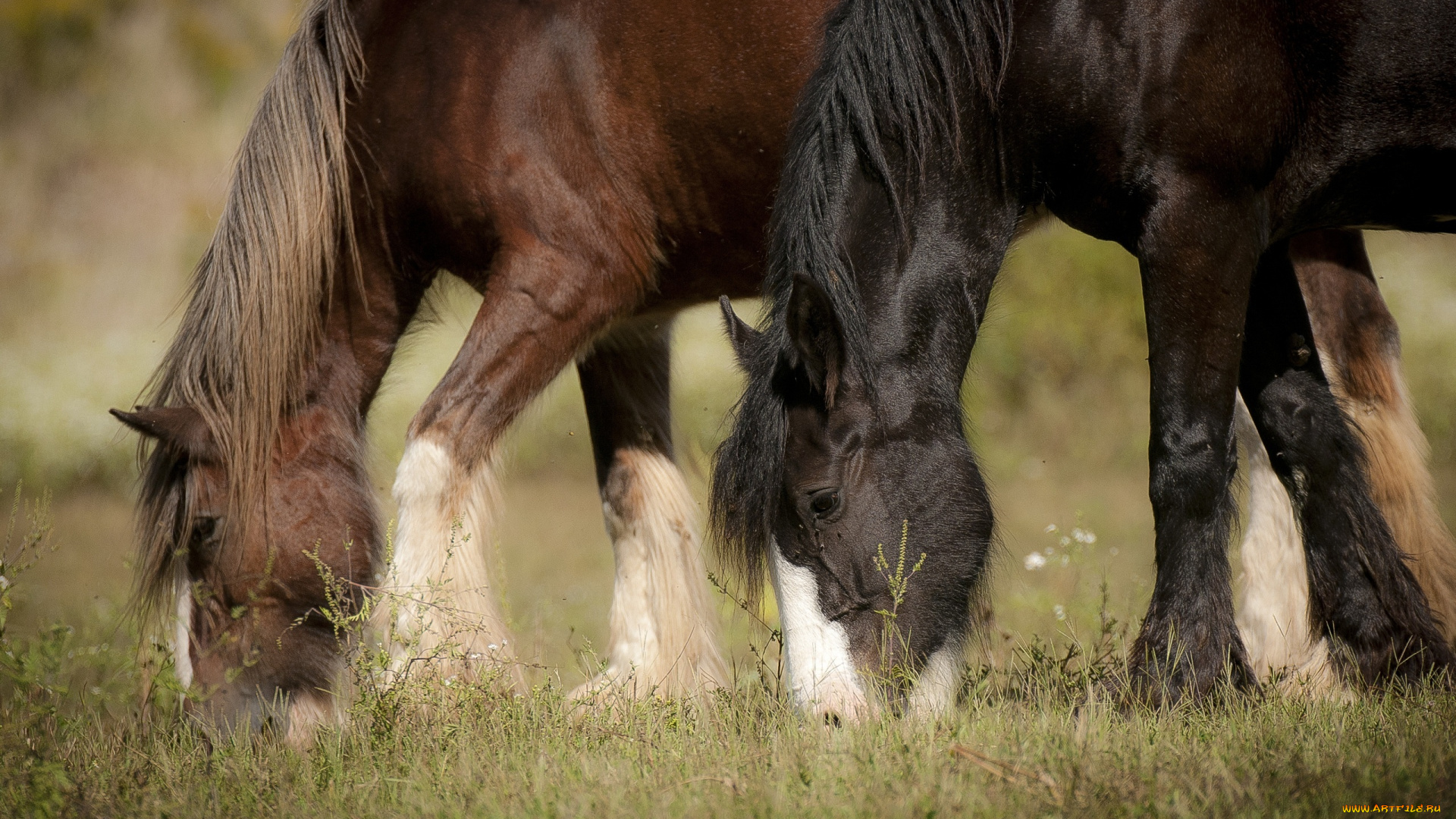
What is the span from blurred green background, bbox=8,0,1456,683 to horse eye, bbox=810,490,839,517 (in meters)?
0.50

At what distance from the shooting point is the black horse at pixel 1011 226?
9.40 ft

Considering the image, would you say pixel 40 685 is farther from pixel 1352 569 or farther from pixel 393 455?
pixel 393 455

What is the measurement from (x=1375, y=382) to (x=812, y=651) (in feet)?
8.80

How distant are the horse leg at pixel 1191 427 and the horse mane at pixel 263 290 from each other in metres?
2.70

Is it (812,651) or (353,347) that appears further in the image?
(353,347)

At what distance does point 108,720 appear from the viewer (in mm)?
3777

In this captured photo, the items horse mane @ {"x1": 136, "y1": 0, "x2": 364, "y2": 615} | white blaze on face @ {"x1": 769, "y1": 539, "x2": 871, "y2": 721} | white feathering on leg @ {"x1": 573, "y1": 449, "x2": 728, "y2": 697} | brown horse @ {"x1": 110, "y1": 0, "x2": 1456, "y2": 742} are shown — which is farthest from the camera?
white feathering on leg @ {"x1": 573, "y1": 449, "x2": 728, "y2": 697}

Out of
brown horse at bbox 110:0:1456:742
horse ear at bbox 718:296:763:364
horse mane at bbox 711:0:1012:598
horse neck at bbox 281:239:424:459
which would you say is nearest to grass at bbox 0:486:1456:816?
brown horse at bbox 110:0:1456:742

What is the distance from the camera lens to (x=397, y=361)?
14.3 ft

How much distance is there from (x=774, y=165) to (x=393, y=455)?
856 cm

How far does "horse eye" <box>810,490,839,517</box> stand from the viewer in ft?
9.48

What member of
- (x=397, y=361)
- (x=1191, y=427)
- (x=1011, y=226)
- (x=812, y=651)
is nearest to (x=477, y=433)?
(x=397, y=361)

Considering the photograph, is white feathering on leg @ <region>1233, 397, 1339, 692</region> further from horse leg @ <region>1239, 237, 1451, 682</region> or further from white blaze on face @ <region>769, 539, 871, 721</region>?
white blaze on face @ <region>769, 539, 871, 721</region>

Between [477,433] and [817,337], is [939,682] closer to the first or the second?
[817,337]
